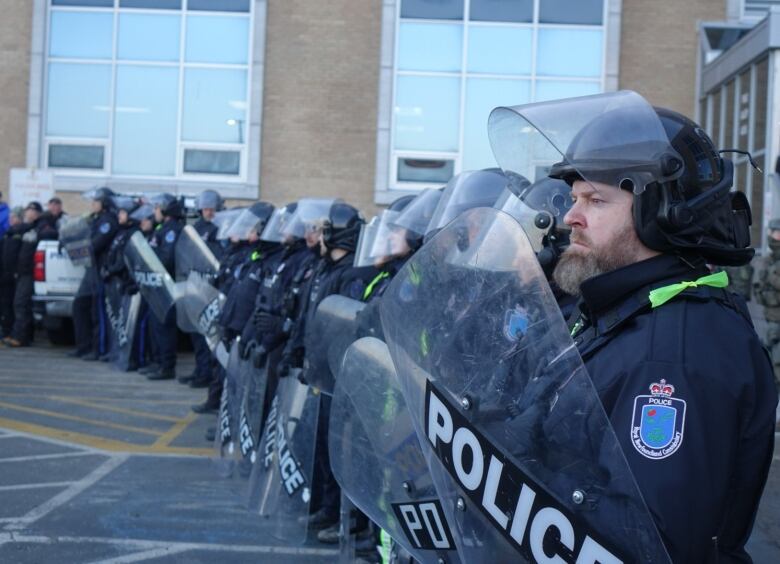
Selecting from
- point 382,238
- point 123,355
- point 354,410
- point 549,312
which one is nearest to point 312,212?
point 382,238

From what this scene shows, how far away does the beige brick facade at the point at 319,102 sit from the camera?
19094 millimetres

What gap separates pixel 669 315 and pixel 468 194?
113 inches

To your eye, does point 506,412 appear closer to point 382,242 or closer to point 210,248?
point 382,242

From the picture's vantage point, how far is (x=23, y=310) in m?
14.8

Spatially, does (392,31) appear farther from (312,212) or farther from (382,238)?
(382,238)

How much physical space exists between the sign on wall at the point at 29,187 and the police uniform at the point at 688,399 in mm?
15326

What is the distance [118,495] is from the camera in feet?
22.6

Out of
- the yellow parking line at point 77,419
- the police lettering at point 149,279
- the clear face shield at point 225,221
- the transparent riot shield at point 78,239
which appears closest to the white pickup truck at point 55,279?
the transparent riot shield at point 78,239

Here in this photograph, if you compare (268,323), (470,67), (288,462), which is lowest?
(288,462)

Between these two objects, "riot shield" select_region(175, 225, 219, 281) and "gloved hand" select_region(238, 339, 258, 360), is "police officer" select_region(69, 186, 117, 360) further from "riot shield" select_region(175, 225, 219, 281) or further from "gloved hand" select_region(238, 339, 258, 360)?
"gloved hand" select_region(238, 339, 258, 360)

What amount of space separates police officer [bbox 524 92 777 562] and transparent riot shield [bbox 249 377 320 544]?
136 inches

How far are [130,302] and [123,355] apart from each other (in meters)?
0.75

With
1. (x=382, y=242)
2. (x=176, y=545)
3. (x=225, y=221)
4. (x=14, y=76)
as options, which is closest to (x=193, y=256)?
(x=225, y=221)

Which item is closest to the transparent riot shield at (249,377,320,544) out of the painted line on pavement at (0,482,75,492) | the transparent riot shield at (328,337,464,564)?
the painted line on pavement at (0,482,75,492)
